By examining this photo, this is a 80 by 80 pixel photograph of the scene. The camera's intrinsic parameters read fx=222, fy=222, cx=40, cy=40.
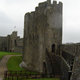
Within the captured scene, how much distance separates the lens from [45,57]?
99.2 ft

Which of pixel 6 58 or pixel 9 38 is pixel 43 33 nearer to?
pixel 6 58

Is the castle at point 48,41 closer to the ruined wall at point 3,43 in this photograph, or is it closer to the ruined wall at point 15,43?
the ruined wall at point 15,43

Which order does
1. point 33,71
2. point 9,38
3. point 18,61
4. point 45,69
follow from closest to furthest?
point 45,69 → point 33,71 → point 18,61 → point 9,38

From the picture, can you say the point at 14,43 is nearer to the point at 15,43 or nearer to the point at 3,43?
the point at 15,43

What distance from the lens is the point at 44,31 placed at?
30.9m

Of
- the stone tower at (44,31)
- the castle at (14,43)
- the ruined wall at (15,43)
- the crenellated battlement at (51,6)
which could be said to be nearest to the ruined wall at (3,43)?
the castle at (14,43)

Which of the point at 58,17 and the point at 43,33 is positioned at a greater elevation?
the point at 58,17

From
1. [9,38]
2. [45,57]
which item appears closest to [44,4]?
[45,57]

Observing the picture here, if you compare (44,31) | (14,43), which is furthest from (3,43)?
(44,31)

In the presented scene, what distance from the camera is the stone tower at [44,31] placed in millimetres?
30688

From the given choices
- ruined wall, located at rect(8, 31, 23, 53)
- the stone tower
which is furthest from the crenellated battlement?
ruined wall, located at rect(8, 31, 23, 53)

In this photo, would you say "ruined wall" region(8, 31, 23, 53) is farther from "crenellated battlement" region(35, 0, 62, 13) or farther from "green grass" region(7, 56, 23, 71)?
"crenellated battlement" region(35, 0, 62, 13)

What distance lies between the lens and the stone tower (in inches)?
1208

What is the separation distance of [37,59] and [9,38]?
27.1 meters
